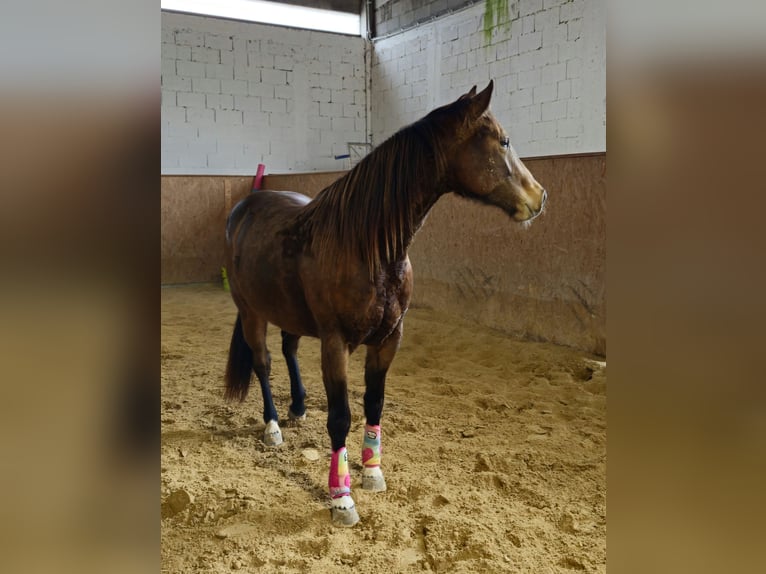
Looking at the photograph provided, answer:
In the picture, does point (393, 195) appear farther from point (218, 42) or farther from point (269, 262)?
point (218, 42)

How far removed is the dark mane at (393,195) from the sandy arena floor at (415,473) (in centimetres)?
82

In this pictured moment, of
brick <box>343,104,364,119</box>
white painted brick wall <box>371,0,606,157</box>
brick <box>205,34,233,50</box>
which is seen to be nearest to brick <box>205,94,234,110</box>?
brick <box>205,34,233,50</box>

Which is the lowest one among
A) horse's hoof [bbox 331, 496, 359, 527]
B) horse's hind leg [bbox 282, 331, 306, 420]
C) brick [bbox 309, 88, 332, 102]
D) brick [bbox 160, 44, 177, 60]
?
horse's hoof [bbox 331, 496, 359, 527]

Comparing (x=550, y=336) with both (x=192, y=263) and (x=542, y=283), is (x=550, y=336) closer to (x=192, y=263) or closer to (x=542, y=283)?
(x=542, y=283)

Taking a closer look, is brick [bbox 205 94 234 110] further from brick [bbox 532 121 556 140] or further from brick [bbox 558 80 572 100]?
brick [bbox 558 80 572 100]

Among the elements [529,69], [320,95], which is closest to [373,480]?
[529,69]

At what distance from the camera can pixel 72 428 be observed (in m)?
0.32

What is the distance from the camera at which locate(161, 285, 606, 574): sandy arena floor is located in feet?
5.67

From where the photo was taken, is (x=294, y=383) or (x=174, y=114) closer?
(x=294, y=383)

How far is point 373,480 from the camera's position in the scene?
2139 mm

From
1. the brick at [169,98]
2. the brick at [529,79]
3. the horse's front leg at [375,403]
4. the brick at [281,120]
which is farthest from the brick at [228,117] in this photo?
the horse's front leg at [375,403]

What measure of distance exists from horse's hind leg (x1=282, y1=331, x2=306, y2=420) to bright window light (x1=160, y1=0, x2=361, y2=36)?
22.1 ft

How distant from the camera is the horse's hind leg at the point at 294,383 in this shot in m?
2.79

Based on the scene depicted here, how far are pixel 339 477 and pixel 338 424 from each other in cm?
17
